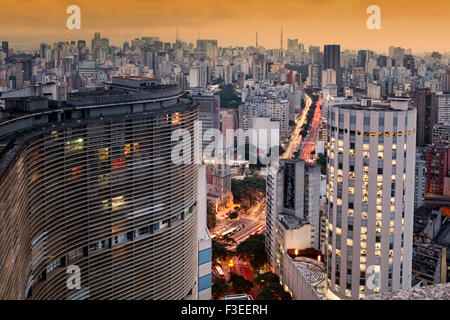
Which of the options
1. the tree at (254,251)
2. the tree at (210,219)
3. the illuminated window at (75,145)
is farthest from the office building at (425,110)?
the illuminated window at (75,145)

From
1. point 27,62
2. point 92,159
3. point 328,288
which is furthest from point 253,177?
point 92,159

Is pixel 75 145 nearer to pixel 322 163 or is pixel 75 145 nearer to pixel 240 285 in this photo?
pixel 240 285

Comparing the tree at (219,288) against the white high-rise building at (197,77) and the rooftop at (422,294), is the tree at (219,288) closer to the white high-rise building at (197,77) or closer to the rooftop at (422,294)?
the rooftop at (422,294)

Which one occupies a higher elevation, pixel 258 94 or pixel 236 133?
pixel 258 94

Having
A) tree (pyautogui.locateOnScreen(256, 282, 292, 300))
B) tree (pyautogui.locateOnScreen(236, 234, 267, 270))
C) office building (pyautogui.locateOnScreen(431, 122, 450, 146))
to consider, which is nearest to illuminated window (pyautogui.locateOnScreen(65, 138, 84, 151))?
tree (pyautogui.locateOnScreen(256, 282, 292, 300))

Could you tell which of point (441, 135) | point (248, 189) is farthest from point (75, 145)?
point (441, 135)
